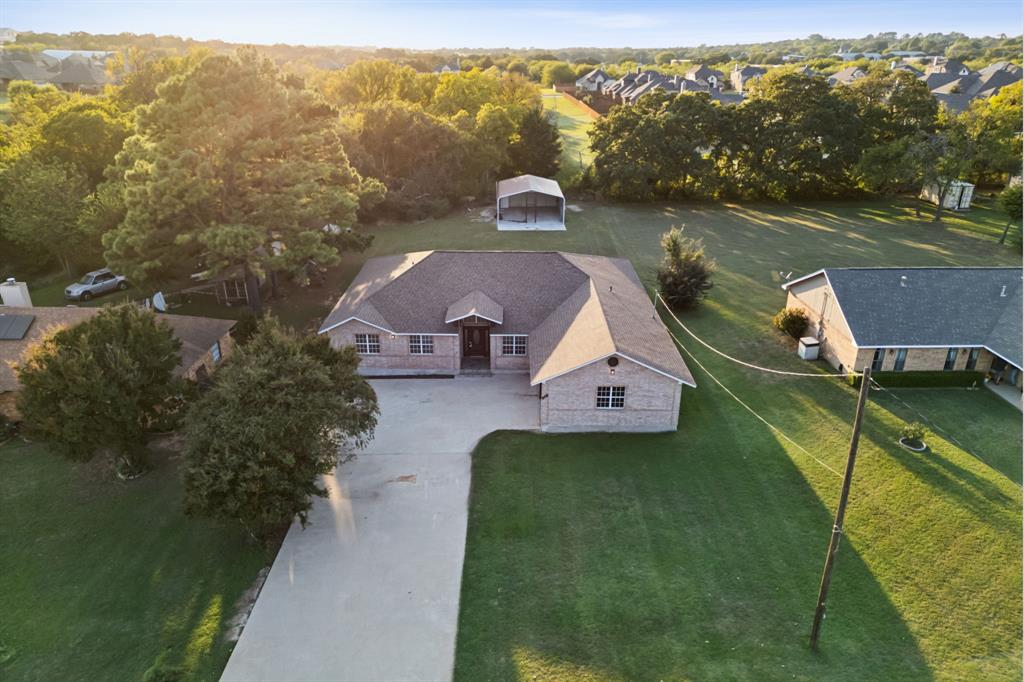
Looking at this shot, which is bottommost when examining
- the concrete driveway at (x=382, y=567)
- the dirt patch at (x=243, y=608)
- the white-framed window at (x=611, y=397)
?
the dirt patch at (x=243, y=608)

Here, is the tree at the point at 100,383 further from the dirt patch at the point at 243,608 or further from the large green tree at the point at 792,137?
the large green tree at the point at 792,137

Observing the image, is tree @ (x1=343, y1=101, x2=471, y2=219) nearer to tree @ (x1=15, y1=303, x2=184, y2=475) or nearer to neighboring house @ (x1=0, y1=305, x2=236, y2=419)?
neighboring house @ (x1=0, y1=305, x2=236, y2=419)

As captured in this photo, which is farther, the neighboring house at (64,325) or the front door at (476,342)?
the front door at (476,342)

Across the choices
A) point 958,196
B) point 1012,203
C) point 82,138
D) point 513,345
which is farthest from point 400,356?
point 958,196

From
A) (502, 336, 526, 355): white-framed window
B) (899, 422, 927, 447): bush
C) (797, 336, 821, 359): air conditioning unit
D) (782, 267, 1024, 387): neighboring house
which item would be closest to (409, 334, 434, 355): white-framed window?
(502, 336, 526, 355): white-framed window

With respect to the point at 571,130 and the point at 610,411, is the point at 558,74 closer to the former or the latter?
the point at 571,130

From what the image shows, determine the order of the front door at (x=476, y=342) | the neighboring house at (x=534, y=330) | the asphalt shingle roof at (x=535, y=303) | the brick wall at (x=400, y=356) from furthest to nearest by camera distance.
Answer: the front door at (x=476, y=342)
the brick wall at (x=400, y=356)
the asphalt shingle roof at (x=535, y=303)
the neighboring house at (x=534, y=330)

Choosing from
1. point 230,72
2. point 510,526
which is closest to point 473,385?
point 510,526

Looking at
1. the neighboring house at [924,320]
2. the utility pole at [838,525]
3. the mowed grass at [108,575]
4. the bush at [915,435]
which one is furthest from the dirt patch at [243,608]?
the neighboring house at [924,320]
